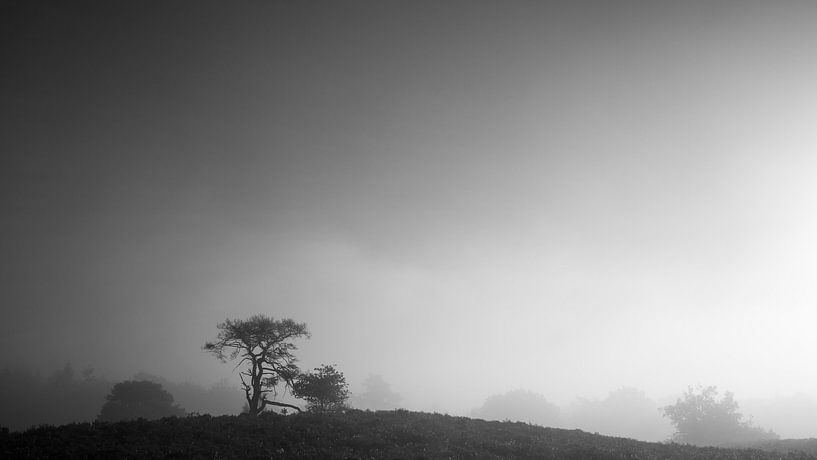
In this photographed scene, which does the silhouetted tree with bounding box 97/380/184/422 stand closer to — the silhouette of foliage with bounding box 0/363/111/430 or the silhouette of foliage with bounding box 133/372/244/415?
the silhouette of foliage with bounding box 0/363/111/430

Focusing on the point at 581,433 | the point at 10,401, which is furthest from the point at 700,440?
the point at 10,401

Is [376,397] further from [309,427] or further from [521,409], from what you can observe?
[309,427]

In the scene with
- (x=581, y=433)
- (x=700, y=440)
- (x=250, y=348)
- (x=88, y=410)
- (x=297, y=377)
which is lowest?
(x=88, y=410)

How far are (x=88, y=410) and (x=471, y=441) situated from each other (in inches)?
4599

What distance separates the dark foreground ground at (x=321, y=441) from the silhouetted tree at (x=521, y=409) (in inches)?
4028

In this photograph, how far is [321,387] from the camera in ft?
111

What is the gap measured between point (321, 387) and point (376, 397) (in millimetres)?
109495

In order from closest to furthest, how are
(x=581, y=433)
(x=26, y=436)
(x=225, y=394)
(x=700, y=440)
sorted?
(x=26, y=436), (x=581, y=433), (x=700, y=440), (x=225, y=394)

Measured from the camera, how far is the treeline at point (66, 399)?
84.8 meters

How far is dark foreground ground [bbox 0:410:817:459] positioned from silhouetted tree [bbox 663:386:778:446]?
4402 cm

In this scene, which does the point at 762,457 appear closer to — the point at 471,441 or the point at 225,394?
the point at 471,441

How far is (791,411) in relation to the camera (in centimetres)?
9888

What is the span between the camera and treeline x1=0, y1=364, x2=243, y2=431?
8481 centimetres

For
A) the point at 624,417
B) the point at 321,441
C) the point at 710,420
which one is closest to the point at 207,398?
the point at 321,441
